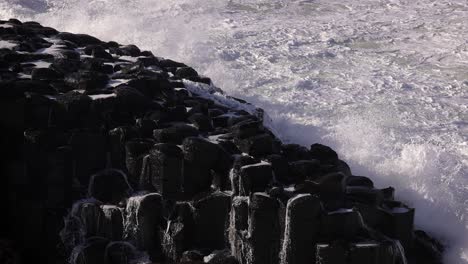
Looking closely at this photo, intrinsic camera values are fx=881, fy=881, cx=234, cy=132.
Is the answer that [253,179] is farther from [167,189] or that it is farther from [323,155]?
[323,155]

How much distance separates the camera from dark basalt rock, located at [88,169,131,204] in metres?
9.74

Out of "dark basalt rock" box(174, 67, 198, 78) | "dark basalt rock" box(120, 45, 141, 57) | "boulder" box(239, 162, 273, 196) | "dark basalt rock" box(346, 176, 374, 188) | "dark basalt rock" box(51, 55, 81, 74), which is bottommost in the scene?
"dark basalt rock" box(346, 176, 374, 188)

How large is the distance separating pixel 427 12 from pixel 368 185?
12222mm

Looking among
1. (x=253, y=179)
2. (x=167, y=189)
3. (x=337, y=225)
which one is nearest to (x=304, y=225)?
(x=337, y=225)

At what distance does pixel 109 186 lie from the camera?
9.83 m

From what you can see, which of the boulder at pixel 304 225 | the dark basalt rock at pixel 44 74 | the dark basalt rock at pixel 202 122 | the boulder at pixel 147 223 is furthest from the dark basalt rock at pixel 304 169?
the dark basalt rock at pixel 44 74

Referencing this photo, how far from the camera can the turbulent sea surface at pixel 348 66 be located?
39.3 feet

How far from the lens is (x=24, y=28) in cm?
1368

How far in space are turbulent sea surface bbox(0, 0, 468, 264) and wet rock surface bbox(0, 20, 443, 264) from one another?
1801 millimetres

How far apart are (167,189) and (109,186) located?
795 millimetres

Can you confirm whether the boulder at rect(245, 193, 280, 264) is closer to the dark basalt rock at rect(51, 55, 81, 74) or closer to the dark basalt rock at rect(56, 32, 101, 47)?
the dark basalt rock at rect(51, 55, 81, 74)

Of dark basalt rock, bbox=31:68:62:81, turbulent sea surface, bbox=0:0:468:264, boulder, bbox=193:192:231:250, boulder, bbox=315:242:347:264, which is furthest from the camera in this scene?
turbulent sea surface, bbox=0:0:468:264

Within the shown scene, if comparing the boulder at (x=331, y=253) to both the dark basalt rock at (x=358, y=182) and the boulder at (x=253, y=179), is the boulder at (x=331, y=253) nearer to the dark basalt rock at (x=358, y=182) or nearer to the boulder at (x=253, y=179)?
the boulder at (x=253, y=179)

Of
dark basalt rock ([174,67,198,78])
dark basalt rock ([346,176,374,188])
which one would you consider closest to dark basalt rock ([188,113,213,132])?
dark basalt rock ([346,176,374,188])
